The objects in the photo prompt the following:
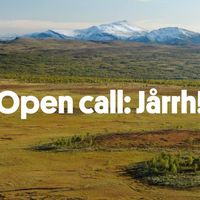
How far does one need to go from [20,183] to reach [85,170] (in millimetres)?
3718

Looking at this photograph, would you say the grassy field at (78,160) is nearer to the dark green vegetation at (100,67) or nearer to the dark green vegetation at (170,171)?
the dark green vegetation at (170,171)

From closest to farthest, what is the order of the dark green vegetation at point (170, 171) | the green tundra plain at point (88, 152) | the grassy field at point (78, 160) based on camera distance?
1. the grassy field at point (78, 160)
2. the green tundra plain at point (88, 152)
3. the dark green vegetation at point (170, 171)

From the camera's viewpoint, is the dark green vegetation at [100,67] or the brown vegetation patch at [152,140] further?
the dark green vegetation at [100,67]

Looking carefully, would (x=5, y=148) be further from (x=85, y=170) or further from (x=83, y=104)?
(x=83, y=104)

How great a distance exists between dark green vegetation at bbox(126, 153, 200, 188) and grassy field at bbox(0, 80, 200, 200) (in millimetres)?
556

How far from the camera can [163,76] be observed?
140 metres

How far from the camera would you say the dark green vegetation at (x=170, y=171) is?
24.2 m

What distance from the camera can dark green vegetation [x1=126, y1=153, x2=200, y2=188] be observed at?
24250 millimetres

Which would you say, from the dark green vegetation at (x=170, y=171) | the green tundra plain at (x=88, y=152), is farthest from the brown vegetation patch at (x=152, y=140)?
the dark green vegetation at (x=170, y=171)

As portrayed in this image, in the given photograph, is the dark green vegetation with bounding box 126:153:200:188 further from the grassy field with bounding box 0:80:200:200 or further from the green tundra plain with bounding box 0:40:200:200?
the grassy field with bounding box 0:80:200:200

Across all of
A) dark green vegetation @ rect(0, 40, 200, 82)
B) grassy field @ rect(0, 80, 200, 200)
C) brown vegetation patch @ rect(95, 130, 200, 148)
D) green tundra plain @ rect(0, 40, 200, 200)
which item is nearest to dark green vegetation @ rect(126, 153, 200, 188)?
green tundra plain @ rect(0, 40, 200, 200)

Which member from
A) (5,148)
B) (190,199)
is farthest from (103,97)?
(190,199)

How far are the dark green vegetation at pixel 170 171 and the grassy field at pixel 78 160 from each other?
556 millimetres

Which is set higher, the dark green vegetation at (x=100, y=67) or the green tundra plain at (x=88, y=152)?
the dark green vegetation at (x=100, y=67)
